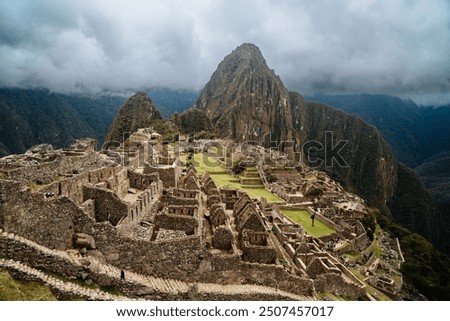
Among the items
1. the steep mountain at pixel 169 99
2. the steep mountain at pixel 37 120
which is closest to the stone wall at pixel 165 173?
the steep mountain at pixel 37 120

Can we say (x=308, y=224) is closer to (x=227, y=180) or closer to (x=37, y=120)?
(x=227, y=180)

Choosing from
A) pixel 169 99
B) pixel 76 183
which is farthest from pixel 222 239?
pixel 169 99

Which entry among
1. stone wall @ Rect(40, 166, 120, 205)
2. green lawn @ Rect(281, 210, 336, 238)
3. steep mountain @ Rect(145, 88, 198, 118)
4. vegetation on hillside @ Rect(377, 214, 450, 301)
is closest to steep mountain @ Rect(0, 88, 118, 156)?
stone wall @ Rect(40, 166, 120, 205)

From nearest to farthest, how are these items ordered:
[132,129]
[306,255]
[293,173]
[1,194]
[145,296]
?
[1,194]
[145,296]
[306,255]
[293,173]
[132,129]

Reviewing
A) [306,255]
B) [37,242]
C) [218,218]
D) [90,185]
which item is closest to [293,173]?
[306,255]

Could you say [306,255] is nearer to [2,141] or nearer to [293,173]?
[2,141]
